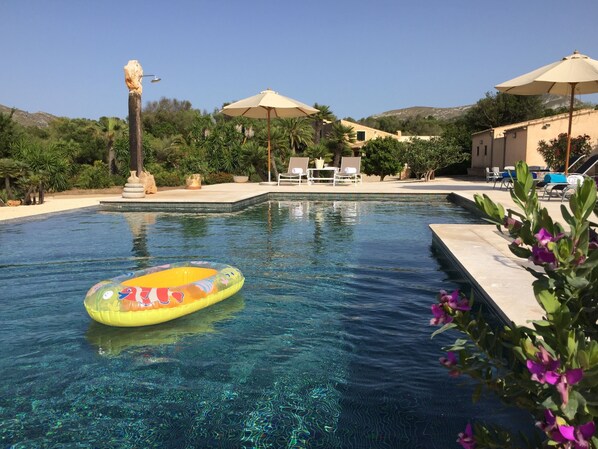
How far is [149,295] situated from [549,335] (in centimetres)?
362

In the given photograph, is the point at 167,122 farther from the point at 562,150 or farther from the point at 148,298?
the point at 148,298

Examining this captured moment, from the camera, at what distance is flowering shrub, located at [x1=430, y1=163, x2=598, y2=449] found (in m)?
1.15

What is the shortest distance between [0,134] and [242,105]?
10808 mm

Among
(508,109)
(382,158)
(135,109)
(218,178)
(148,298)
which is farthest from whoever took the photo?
(508,109)

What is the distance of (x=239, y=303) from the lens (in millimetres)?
5129

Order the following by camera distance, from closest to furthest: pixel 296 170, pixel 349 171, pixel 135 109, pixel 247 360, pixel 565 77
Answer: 1. pixel 247 360
2. pixel 565 77
3. pixel 135 109
4. pixel 296 170
5. pixel 349 171

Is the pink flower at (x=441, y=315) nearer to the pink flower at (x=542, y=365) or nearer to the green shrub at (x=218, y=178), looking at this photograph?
the pink flower at (x=542, y=365)

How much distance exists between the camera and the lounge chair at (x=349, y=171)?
63.1 feet

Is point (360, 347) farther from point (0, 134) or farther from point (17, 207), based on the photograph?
point (0, 134)

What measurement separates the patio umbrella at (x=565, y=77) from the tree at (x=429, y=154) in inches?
332

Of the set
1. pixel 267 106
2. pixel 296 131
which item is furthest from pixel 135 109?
pixel 296 131

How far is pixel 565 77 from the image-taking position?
12.2 m

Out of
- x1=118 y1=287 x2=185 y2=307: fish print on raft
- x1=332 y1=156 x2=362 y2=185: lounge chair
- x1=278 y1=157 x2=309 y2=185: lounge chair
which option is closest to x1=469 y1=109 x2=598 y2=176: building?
x1=332 y1=156 x2=362 y2=185: lounge chair

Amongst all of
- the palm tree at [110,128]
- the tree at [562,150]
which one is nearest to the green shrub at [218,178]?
the palm tree at [110,128]
